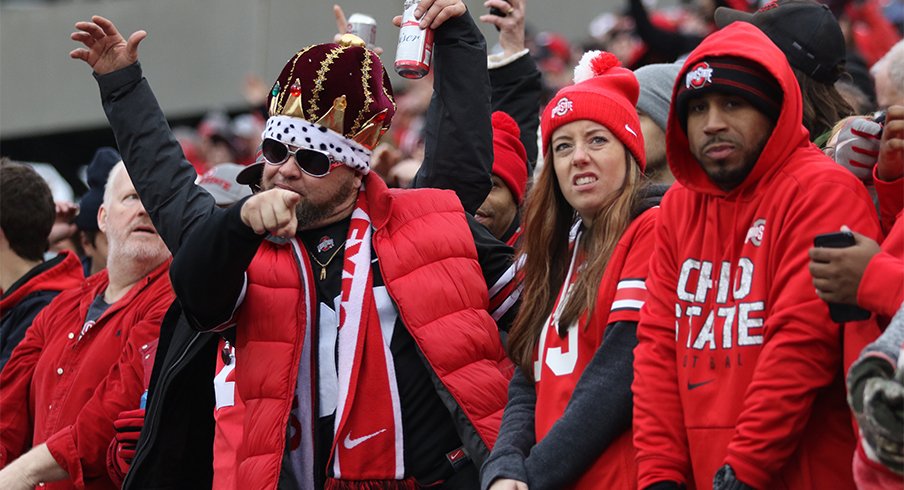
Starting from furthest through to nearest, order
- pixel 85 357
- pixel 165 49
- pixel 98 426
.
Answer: pixel 165 49 → pixel 85 357 → pixel 98 426

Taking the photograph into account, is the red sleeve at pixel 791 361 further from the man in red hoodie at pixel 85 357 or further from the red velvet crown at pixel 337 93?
the man in red hoodie at pixel 85 357

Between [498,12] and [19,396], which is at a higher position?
[498,12]

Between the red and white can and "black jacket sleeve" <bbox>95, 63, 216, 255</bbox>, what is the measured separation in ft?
2.55

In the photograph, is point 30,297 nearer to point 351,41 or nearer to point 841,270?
point 351,41

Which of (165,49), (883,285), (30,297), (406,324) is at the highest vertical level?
(883,285)

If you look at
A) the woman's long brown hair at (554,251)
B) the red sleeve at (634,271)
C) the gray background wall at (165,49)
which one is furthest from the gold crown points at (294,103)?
the gray background wall at (165,49)

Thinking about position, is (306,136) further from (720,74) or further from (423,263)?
(720,74)

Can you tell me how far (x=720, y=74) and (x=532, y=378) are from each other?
42.5 inches

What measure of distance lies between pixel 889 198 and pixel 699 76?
1.77ft

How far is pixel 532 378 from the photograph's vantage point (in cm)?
396

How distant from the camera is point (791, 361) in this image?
3086 mm

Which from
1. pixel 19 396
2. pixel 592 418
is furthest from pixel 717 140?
pixel 19 396

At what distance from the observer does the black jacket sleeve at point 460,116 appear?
4.67 m

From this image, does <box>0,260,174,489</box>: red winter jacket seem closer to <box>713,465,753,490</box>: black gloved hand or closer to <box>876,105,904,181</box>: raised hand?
<box>713,465,753,490</box>: black gloved hand
